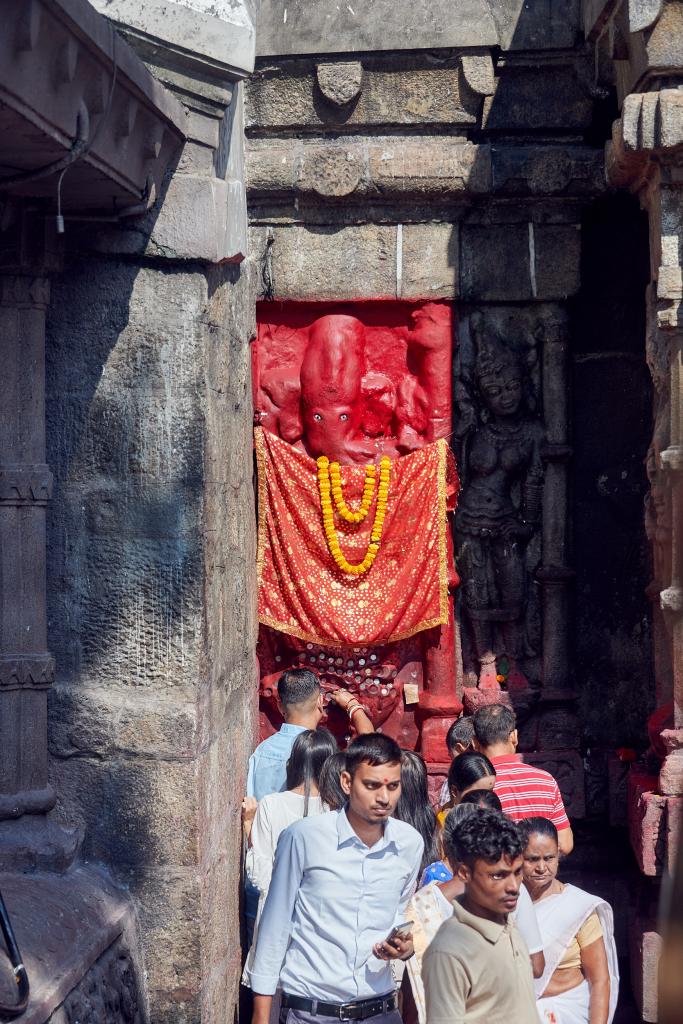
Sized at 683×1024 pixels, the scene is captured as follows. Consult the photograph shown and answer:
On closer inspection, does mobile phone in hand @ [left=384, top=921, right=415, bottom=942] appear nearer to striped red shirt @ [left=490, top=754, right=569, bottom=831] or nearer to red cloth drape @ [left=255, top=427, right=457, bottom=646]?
striped red shirt @ [left=490, top=754, right=569, bottom=831]

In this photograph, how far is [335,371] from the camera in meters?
6.35

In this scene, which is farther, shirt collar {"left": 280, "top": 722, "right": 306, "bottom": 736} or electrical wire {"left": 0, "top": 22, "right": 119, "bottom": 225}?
shirt collar {"left": 280, "top": 722, "right": 306, "bottom": 736}

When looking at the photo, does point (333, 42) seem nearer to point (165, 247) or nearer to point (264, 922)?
point (165, 247)

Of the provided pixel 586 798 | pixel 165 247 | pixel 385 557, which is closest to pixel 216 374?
pixel 165 247

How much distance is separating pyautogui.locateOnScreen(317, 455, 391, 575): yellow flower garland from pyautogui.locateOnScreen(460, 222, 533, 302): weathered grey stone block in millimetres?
937

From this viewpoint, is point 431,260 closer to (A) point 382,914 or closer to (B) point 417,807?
(B) point 417,807

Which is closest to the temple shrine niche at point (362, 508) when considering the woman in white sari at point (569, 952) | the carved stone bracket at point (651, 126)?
the carved stone bracket at point (651, 126)

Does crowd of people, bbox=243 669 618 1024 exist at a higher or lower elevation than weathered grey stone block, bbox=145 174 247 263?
lower

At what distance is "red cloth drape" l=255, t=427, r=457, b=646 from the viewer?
248 inches

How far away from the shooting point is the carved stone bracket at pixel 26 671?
4375 millimetres

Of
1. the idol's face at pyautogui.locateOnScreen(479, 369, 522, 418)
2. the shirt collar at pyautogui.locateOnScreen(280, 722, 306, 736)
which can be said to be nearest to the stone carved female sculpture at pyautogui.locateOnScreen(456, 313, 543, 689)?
the idol's face at pyautogui.locateOnScreen(479, 369, 522, 418)

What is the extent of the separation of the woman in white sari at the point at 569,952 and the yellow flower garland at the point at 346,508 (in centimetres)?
251

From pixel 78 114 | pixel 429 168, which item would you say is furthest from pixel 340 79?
pixel 78 114

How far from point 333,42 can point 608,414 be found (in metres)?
2.17
